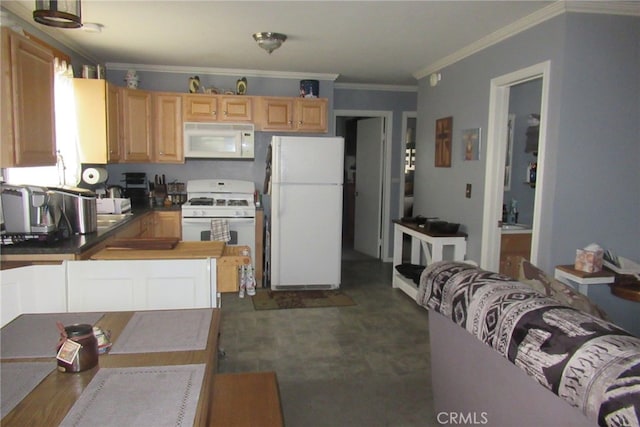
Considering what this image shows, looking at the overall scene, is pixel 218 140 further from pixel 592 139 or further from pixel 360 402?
pixel 592 139

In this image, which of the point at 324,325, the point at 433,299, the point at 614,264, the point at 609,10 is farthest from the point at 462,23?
the point at 324,325

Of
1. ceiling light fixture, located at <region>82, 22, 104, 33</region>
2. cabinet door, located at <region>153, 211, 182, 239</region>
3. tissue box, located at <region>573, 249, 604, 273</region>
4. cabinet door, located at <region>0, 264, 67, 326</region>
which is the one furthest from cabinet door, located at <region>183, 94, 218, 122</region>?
tissue box, located at <region>573, 249, 604, 273</region>

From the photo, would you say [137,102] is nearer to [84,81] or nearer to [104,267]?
[84,81]

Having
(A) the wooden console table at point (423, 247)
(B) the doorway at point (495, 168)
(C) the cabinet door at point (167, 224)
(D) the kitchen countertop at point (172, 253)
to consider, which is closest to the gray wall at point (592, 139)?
(B) the doorway at point (495, 168)

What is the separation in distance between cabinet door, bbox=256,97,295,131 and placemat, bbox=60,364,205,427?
401 cm

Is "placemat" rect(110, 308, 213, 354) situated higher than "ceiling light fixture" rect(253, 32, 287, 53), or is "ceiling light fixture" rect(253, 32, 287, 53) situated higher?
"ceiling light fixture" rect(253, 32, 287, 53)

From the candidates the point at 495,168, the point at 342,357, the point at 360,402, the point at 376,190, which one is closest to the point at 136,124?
the point at 376,190

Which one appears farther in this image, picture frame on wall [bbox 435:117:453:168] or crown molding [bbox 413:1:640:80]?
picture frame on wall [bbox 435:117:453:168]

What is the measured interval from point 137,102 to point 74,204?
7.15 ft

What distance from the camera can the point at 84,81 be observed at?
13.3 feet

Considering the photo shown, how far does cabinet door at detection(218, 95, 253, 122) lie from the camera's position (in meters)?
4.94

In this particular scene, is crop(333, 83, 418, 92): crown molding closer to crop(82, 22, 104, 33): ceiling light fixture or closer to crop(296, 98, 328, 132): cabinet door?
crop(296, 98, 328, 132): cabinet door

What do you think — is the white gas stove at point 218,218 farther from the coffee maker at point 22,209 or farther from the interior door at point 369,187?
the coffee maker at point 22,209

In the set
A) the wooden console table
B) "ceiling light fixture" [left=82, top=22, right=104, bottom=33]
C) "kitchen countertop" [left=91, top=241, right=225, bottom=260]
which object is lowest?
the wooden console table
